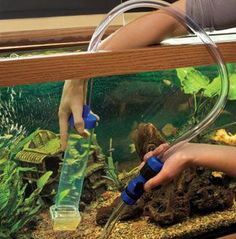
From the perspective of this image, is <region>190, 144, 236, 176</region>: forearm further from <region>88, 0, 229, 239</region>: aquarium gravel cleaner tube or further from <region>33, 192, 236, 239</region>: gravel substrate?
<region>33, 192, 236, 239</region>: gravel substrate

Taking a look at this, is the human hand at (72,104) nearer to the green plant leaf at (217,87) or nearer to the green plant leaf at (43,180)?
the green plant leaf at (43,180)

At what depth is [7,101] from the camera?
0.98 meters

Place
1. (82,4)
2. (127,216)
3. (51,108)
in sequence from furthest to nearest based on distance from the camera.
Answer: (82,4)
(127,216)
(51,108)

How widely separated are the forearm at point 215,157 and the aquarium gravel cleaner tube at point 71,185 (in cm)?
23

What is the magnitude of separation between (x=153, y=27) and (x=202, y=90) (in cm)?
24

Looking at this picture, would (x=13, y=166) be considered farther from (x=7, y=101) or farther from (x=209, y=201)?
(x=209, y=201)

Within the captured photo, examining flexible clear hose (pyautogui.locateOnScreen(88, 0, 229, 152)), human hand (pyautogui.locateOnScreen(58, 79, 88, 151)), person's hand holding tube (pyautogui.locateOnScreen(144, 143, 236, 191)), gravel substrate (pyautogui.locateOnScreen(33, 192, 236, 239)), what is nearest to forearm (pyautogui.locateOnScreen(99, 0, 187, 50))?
flexible clear hose (pyautogui.locateOnScreen(88, 0, 229, 152))

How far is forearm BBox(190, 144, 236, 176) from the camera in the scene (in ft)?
3.17

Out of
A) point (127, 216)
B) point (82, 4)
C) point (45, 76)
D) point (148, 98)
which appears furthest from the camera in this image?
point (82, 4)

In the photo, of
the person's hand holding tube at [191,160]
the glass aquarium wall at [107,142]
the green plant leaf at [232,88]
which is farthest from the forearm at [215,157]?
the green plant leaf at [232,88]

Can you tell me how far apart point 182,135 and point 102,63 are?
0.94 ft

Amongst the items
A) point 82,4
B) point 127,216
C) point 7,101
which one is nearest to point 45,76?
point 7,101

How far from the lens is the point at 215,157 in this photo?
970mm

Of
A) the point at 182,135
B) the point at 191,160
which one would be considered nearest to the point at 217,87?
the point at 182,135
